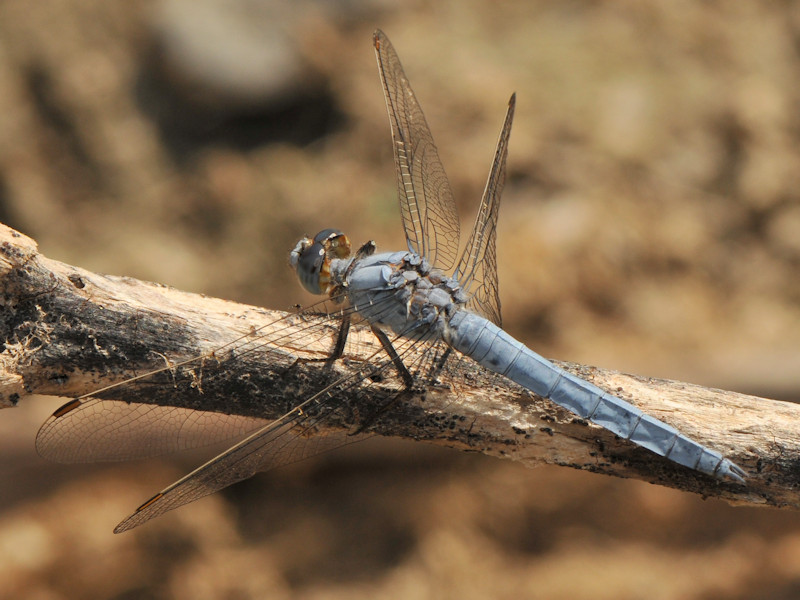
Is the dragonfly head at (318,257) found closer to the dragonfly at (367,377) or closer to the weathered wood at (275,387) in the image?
the dragonfly at (367,377)

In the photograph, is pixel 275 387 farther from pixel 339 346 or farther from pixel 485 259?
pixel 485 259

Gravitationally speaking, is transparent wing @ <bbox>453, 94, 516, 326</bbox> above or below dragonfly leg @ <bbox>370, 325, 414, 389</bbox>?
above

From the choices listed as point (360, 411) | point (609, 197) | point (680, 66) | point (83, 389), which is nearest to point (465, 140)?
point (609, 197)

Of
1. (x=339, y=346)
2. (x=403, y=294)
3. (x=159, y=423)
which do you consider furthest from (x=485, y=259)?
(x=159, y=423)

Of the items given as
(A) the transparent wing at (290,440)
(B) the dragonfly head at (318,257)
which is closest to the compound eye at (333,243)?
(B) the dragonfly head at (318,257)

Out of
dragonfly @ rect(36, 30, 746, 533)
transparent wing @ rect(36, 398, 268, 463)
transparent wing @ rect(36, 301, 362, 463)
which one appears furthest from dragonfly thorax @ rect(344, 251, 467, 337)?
transparent wing @ rect(36, 398, 268, 463)

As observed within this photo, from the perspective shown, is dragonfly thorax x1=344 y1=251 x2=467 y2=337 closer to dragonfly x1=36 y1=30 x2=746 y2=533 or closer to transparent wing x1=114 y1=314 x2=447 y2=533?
dragonfly x1=36 y1=30 x2=746 y2=533

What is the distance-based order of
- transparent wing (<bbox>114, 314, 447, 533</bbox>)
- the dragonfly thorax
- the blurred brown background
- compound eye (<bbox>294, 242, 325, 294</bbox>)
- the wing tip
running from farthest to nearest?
the blurred brown background → the wing tip → compound eye (<bbox>294, 242, 325, 294</bbox>) → the dragonfly thorax → transparent wing (<bbox>114, 314, 447, 533</bbox>)
